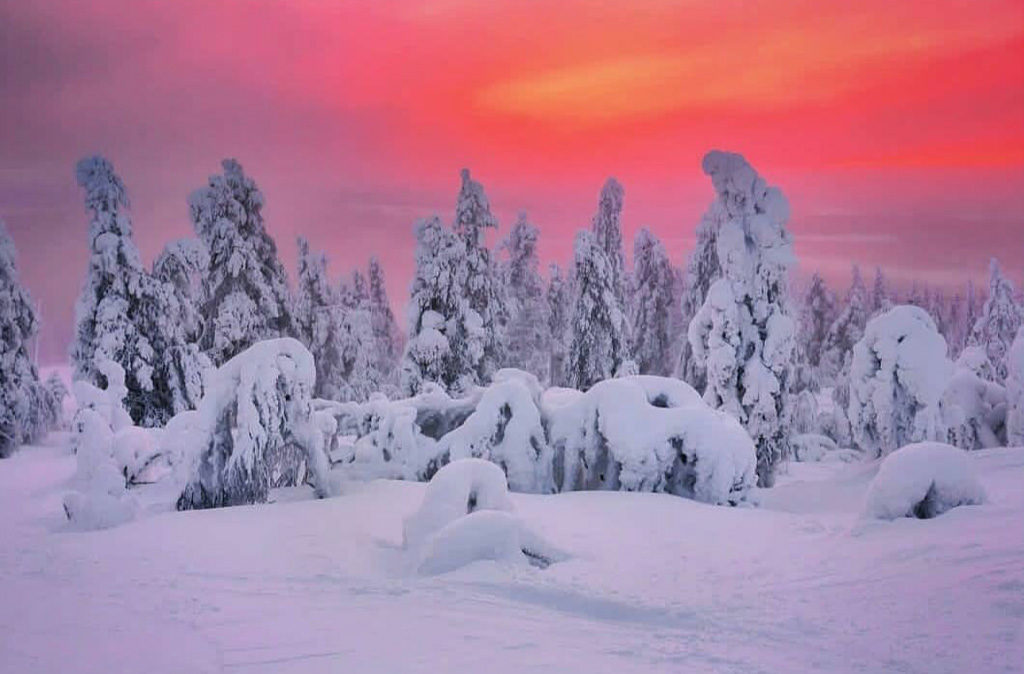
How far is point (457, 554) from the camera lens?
848cm

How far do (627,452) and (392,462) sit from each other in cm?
523

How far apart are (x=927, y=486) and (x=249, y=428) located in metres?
10.3

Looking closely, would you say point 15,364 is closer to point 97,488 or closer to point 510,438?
point 97,488

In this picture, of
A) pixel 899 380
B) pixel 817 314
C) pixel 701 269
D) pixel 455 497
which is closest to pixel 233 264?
pixel 701 269

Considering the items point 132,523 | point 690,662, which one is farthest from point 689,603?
point 132,523

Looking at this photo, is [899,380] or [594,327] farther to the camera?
[594,327]

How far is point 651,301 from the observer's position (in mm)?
40719

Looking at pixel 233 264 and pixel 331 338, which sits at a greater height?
pixel 233 264

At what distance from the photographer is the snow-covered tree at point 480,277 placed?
29.3 meters

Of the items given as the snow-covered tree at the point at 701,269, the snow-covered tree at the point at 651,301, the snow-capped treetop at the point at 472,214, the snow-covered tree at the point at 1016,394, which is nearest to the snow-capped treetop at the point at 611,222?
the snow-covered tree at the point at 651,301

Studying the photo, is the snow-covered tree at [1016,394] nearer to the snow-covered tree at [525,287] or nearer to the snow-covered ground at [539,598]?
the snow-covered ground at [539,598]

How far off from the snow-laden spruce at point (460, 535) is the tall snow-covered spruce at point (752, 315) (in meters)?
13.3

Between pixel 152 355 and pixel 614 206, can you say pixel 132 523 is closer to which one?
pixel 152 355

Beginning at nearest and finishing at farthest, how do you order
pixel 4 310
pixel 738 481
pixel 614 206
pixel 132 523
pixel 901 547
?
pixel 901 547 → pixel 132 523 → pixel 738 481 → pixel 4 310 → pixel 614 206
